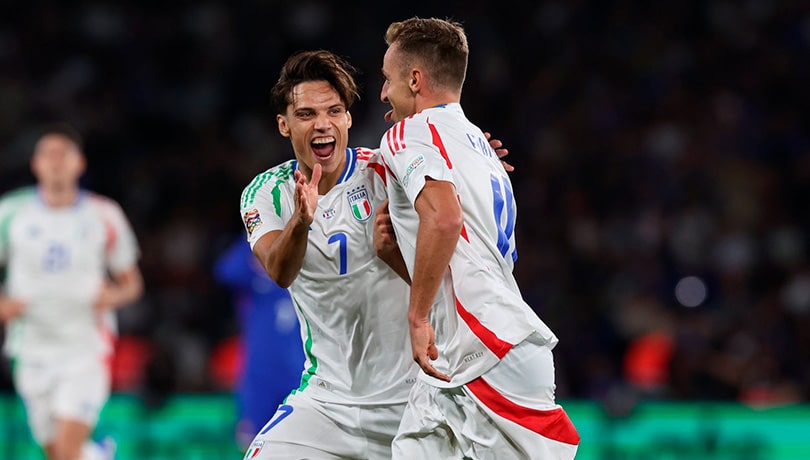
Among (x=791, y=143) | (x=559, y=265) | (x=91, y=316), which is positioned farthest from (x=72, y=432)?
(x=791, y=143)

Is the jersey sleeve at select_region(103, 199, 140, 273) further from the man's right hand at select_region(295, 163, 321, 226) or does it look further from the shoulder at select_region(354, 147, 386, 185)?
the man's right hand at select_region(295, 163, 321, 226)

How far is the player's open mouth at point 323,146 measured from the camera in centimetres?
478

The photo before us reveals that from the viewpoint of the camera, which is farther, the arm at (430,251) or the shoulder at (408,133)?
the shoulder at (408,133)

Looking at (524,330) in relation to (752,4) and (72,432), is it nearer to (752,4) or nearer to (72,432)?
(72,432)

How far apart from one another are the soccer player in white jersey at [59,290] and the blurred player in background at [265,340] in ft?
3.42

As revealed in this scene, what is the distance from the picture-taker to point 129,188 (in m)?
13.6

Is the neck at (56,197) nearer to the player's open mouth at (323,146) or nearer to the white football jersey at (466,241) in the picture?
the player's open mouth at (323,146)

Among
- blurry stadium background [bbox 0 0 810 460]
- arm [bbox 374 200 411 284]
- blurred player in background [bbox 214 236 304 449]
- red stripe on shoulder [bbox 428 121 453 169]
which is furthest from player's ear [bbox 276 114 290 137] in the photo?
blurry stadium background [bbox 0 0 810 460]

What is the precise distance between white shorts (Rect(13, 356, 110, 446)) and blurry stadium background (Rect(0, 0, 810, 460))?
1.40 metres

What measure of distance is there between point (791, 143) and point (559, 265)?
3473 mm

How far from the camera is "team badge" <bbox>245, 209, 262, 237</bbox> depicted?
475 cm

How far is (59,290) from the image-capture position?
873 centimetres

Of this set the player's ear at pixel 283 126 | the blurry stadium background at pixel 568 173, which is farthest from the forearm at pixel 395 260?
the blurry stadium background at pixel 568 173

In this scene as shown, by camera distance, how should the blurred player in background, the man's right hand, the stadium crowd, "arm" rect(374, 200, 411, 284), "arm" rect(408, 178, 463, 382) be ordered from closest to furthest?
"arm" rect(408, 178, 463, 382)
the man's right hand
"arm" rect(374, 200, 411, 284)
the blurred player in background
the stadium crowd
